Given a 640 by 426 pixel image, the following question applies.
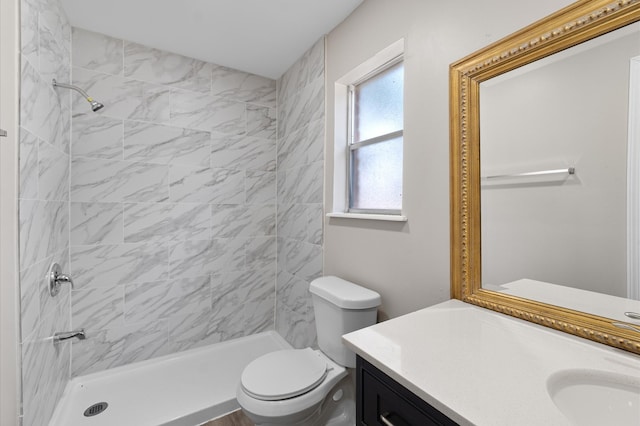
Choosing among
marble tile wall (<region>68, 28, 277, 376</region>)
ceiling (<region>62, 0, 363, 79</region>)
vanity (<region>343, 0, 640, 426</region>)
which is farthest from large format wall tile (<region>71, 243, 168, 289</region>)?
vanity (<region>343, 0, 640, 426</region>)

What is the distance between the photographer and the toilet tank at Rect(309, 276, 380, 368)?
4.54 ft

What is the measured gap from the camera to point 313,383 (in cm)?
130

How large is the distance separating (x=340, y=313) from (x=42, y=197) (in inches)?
60.8

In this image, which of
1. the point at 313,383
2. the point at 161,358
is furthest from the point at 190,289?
the point at 313,383

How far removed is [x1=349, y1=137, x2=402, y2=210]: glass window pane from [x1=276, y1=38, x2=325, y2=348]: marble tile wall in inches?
10.0

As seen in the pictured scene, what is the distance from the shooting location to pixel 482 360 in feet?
2.27

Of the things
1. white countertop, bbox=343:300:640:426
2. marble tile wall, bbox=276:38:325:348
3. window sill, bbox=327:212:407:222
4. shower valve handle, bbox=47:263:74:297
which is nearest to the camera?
white countertop, bbox=343:300:640:426

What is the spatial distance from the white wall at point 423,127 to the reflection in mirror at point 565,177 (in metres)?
0.16

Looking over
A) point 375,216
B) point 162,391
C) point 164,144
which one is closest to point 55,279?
point 162,391

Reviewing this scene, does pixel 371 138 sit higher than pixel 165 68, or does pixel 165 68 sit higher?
pixel 165 68

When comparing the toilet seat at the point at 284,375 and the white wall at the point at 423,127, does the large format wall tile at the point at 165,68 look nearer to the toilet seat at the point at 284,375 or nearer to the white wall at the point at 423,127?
the white wall at the point at 423,127

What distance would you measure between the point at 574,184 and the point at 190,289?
2.33 meters

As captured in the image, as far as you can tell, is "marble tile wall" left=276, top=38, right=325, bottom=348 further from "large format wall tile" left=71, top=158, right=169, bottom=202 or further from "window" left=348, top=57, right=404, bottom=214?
"large format wall tile" left=71, top=158, right=169, bottom=202

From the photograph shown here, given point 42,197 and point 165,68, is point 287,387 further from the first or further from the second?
point 165,68
